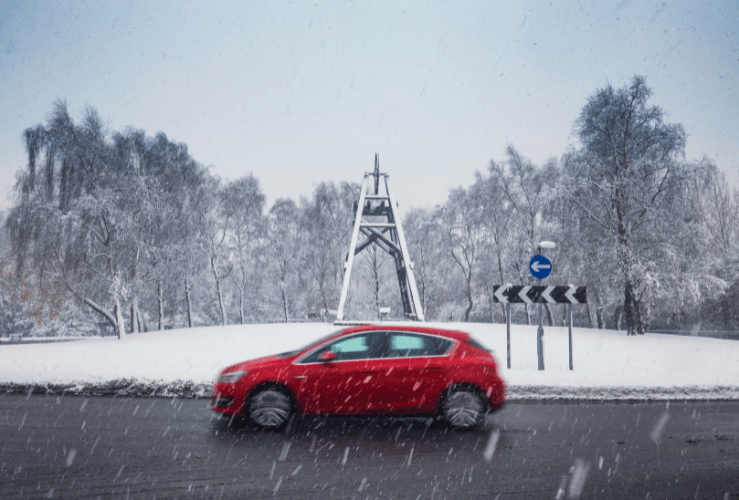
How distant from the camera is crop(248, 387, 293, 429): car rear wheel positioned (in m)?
7.20

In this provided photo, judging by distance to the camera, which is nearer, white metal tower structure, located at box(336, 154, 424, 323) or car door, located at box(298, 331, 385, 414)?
car door, located at box(298, 331, 385, 414)

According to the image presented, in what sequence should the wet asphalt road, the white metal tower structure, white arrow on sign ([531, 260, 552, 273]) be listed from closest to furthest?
1. the wet asphalt road
2. white arrow on sign ([531, 260, 552, 273])
3. the white metal tower structure

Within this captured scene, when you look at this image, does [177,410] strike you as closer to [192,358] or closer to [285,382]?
[285,382]

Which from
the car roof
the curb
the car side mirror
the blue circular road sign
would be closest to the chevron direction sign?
the blue circular road sign

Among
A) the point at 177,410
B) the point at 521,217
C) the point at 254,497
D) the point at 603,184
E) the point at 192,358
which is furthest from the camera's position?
the point at 521,217

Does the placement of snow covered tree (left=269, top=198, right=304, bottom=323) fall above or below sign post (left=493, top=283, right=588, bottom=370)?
above

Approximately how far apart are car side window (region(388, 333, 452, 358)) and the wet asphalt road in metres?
1.04

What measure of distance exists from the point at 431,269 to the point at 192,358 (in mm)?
33862

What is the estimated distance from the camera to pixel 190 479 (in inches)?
199

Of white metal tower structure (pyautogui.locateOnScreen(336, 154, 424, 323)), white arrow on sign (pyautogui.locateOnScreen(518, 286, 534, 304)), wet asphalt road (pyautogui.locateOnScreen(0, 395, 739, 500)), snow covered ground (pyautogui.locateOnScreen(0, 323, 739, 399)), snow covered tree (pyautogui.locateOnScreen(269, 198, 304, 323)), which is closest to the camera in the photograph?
wet asphalt road (pyautogui.locateOnScreen(0, 395, 739, 500))

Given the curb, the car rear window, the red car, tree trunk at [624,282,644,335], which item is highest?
the car rear window

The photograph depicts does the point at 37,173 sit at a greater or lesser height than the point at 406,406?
greater

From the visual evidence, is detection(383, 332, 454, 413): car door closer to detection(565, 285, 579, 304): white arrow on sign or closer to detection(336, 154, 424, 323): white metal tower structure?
detection(565, 285, 579, 304): white arrow on sign

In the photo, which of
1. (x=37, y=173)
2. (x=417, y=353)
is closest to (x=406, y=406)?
(x=417, y=353)
